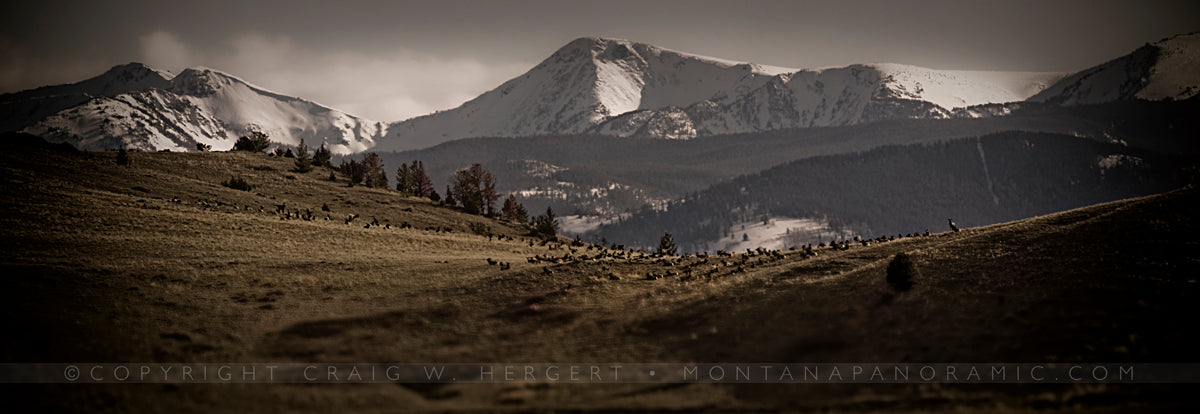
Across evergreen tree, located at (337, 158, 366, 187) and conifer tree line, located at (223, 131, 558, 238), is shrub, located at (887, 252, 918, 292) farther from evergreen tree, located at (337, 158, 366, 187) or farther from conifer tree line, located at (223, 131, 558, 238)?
evergreen tree, located at (337, 158, 366, 187)

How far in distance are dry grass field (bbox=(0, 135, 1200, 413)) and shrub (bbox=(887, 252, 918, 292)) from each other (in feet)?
2.31

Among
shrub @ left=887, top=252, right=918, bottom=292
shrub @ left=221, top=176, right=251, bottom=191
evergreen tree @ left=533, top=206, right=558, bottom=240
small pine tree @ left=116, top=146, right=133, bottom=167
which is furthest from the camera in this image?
evergreen tree @ left=533, top=206, right=558, bottom=240

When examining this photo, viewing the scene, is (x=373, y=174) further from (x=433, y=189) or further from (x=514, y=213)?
(x=514, y=213)

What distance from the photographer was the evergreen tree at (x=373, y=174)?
12066cm

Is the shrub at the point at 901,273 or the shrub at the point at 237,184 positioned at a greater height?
the shrub at the point at 237,184

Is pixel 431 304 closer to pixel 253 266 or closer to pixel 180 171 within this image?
pixel 253 266

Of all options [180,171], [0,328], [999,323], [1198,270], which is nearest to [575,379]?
[999,323]

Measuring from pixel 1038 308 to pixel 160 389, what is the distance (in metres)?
38.9

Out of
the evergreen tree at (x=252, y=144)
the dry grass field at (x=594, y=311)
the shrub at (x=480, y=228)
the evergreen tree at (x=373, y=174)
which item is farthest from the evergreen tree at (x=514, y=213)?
the dry grass field at (x=594, y=311)

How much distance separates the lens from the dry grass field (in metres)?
28.3

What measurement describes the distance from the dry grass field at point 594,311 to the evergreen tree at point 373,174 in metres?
57.0

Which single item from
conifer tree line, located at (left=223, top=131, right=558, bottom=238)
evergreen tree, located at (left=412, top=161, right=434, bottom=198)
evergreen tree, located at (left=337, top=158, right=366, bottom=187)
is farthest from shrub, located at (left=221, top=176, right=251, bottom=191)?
evergreen tree, located at (left=412, top=161, right=434, bottom=198)

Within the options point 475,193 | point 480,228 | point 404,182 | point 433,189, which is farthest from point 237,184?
point 433,189

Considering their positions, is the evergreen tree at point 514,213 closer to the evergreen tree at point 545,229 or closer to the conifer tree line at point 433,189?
the conifer tree line at point 433,189
